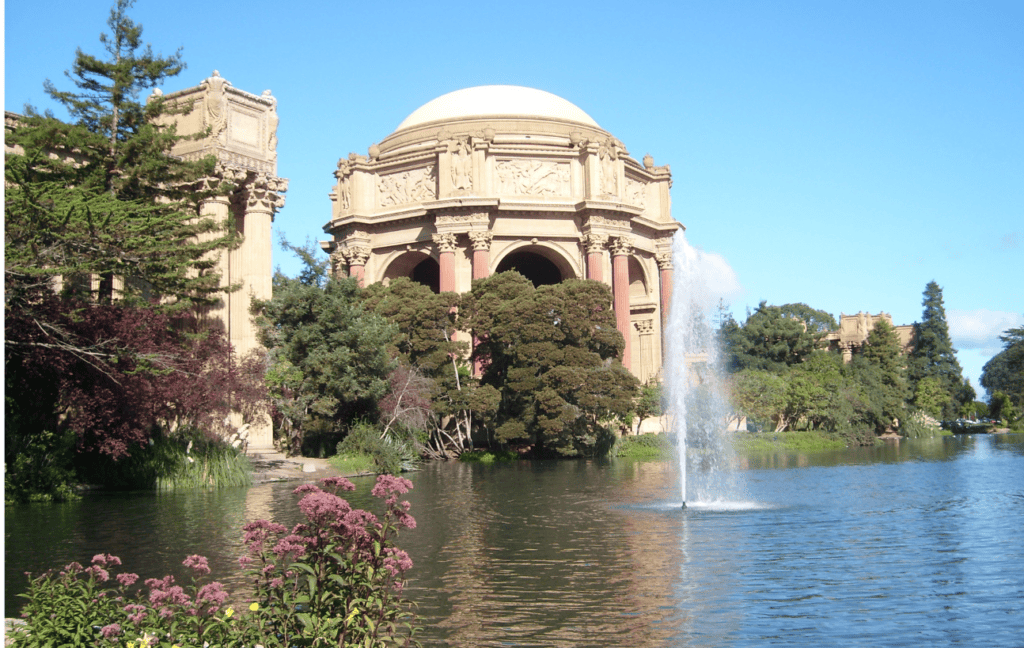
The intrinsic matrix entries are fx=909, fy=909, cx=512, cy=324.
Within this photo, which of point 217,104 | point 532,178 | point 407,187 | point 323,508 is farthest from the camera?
point 407,187

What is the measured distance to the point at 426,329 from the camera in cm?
3441

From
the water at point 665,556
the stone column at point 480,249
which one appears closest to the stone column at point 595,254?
the stone column at point 480,249

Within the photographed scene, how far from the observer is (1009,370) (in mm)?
86312

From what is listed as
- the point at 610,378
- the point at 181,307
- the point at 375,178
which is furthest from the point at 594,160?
the point at 181,307

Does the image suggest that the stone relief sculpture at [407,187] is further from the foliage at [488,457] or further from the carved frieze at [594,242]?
the foliage at [488,457]

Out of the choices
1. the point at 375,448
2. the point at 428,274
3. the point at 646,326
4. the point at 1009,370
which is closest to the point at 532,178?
the point at 428,274

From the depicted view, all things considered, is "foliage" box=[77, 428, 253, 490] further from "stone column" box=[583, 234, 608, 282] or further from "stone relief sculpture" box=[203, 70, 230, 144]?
"stone column" box=[583, 234, 608, 282]

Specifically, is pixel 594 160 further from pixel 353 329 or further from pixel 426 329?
pixel 353 329

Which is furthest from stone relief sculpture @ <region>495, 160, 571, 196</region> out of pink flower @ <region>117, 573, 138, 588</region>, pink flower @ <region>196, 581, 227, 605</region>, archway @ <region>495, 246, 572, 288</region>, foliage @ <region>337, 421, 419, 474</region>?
pink flower @ <region>196, 581, 227, 605</region>

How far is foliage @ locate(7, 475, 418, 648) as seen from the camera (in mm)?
5145

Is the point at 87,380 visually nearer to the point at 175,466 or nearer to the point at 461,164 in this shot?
the point at 175,466

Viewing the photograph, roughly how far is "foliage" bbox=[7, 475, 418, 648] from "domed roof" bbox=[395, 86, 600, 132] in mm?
45161

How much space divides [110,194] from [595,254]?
104 ft

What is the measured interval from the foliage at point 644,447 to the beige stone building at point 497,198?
24.9 ft
